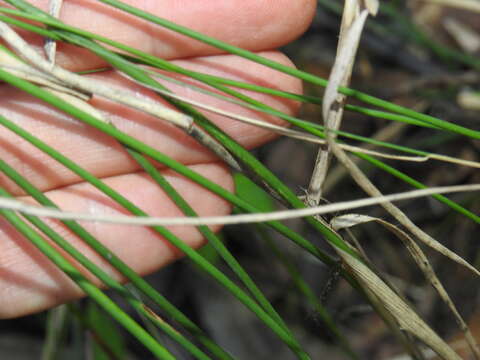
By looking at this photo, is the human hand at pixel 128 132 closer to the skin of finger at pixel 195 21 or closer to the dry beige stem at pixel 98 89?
the skin of finger at pixel 195 21

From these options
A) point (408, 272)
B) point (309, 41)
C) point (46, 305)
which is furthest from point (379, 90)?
point (46, 305)

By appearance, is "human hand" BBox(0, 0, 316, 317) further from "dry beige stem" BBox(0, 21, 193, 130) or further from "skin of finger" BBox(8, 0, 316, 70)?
"dry beige stem" BBox(0, 21, 193, 130)

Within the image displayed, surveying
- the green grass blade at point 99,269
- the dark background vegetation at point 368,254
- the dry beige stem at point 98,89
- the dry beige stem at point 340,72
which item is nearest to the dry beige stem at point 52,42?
the dry beige stem at point 98,89

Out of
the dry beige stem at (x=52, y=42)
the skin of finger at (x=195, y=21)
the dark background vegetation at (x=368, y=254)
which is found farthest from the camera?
the dark background vegetation at (x=368, y=254)

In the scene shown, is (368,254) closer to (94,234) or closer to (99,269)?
(94,234)

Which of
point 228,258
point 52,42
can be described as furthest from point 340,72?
point 52,42
